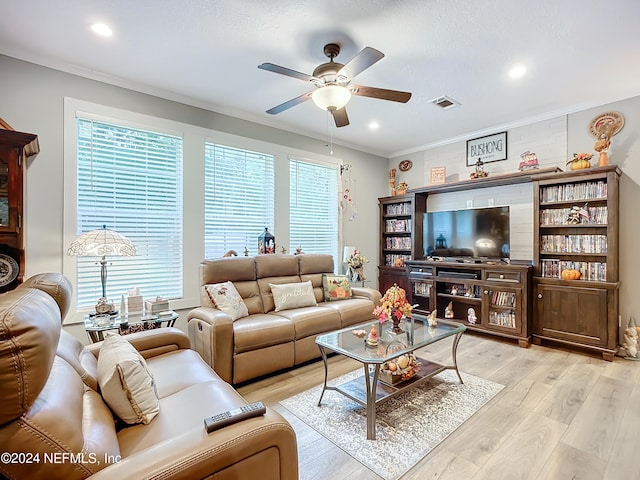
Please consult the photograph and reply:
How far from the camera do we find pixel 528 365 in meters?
3.11

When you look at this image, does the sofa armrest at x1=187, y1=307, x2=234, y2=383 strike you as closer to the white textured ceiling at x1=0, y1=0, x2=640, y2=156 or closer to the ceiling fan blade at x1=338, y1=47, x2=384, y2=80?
the ceiling fan blade at x1=338, y1=47, x2=384, y2=80

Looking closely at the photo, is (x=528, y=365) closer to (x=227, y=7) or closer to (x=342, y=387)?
(x=342, y=387)

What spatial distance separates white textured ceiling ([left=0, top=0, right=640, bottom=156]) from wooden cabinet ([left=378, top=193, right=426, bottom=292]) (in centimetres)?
179

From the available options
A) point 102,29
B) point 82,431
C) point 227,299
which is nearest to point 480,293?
point 227,299

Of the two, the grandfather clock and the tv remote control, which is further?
the grandfather clock

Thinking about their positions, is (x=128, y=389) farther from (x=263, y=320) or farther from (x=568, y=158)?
(x=568, y=158)

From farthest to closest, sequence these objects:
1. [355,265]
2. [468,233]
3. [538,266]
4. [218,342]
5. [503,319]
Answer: [355,265], [468,233], [503,319], [538,266], [218,342]

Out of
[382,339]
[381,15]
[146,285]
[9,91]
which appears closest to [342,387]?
[382,339]

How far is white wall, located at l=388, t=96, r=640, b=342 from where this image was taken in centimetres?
334

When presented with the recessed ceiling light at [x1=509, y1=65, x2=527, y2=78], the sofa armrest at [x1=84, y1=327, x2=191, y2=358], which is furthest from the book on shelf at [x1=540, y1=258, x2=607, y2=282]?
the sofa armrest at [x1=84, y1=327, x2=191, y2=358]

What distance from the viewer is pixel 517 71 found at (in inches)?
112

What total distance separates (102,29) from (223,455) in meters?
2.94

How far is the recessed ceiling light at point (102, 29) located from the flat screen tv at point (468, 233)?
14.2 ft

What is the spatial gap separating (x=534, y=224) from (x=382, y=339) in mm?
2652
